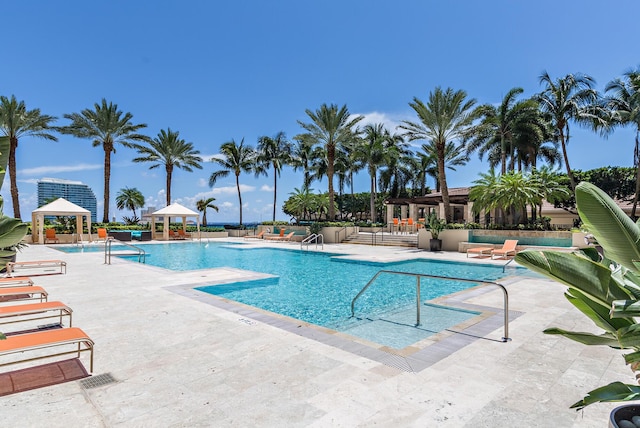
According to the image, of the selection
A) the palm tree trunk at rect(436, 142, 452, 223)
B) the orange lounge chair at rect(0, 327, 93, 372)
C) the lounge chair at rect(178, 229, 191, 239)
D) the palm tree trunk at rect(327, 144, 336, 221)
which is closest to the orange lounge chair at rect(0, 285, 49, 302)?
the orange lounge chair at rect(0, 327, 93, 372)

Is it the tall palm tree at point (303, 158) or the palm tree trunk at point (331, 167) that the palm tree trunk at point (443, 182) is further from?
the tall palm tree at point (303, 158)

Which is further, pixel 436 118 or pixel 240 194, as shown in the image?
pixel 240 194

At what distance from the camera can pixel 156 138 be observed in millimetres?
36062

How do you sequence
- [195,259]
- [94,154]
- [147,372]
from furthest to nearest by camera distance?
[94,154] → [195,259] → [147,372]

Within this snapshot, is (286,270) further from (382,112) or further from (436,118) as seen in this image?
(382,112)

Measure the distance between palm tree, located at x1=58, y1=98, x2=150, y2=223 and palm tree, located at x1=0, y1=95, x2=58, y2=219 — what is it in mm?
1601

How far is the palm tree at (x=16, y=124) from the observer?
89.4ft

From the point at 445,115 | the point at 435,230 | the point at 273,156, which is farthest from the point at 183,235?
the point at 445,115

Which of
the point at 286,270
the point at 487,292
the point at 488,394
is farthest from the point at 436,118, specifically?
the point at 488,394

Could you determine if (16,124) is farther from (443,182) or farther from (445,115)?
(443,182)

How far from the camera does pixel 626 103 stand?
1065 inches

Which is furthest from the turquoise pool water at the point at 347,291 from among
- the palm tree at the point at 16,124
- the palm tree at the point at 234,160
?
the palm tree at the point at 234,160

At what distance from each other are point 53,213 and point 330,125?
20639 millimetres

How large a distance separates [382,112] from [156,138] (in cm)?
2342
